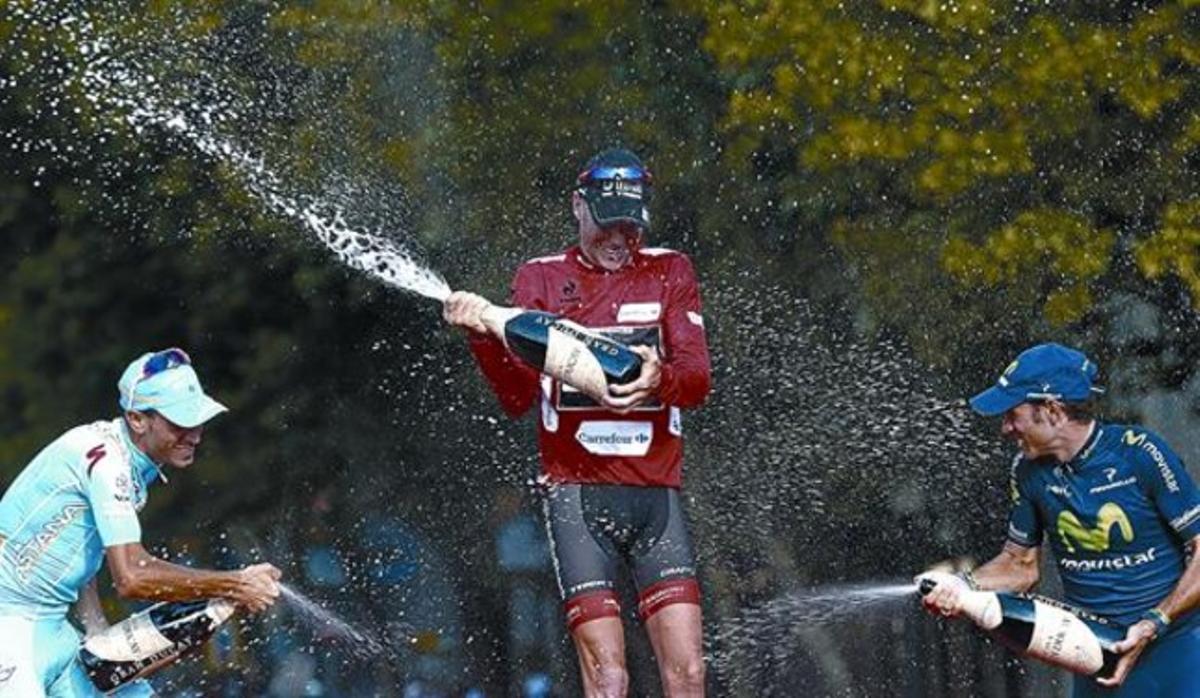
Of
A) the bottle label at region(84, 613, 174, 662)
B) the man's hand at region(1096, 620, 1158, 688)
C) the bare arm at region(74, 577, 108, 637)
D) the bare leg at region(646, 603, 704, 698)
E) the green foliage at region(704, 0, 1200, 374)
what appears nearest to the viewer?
the bottle label at region(84, 613, 174, 662)

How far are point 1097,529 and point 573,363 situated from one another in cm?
179

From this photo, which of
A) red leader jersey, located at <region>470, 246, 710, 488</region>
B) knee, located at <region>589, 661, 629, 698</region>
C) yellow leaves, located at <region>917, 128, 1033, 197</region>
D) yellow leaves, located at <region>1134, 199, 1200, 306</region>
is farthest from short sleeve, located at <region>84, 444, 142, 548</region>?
yellow leaves, located at <region>1134, 199, 1200, 306</region>

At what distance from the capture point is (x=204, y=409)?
25.4ft

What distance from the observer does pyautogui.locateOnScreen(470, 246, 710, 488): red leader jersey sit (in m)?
8.21

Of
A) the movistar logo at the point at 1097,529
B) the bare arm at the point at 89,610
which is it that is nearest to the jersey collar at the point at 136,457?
the bare arm at the point at 89,610

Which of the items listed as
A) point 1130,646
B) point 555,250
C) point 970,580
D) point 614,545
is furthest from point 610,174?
point 555,250

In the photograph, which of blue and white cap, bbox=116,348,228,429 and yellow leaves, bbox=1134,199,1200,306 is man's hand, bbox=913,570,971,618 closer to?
blue and white cap, bbox=116,348,228,429

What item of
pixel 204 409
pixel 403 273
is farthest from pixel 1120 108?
pixel 204 409

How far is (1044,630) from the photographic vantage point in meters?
7.73

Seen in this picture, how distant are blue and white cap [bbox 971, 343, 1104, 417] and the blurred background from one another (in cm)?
423

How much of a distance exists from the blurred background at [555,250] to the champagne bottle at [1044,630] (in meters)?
4.52

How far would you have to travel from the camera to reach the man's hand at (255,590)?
7609 mm

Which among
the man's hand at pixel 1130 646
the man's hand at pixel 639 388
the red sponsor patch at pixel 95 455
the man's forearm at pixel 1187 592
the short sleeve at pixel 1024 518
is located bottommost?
the man's hand at pixel 1130 646

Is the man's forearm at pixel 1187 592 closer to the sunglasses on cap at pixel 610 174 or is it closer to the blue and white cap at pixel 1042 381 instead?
the blue and white cap at pixel 1042 381
